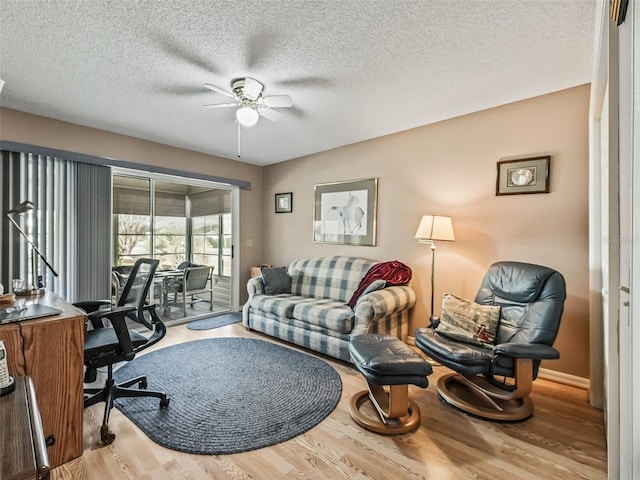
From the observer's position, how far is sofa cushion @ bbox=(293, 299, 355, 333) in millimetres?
3020

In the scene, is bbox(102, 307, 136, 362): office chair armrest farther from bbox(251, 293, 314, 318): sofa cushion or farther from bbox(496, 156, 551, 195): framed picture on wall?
bbox(496, 156, 551, 195): framed picture on wall

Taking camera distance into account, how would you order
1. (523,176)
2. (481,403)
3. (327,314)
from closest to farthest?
(481,403)
(523,176)
(327,314)

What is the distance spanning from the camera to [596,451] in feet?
5.80

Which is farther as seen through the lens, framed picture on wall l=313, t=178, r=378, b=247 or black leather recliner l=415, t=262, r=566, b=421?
framed picture on wall l=313, t=178, r=378, b=247

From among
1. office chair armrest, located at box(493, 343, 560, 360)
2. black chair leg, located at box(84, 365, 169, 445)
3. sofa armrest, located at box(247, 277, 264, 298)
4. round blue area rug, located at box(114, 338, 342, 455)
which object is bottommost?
round blue area rug, located at box(114, 338, 342, 455)

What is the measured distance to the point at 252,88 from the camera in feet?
8.01

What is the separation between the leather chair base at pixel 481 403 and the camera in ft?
6.77

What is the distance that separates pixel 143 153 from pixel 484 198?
4071 mm

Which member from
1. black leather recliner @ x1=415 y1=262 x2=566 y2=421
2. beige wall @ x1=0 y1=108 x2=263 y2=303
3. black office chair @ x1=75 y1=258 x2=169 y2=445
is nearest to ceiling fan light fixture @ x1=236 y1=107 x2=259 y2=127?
black office chair @ x1=75 y1=258 x2=169 y2=445

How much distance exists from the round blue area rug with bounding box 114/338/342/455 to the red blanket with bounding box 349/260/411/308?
0.88 meters

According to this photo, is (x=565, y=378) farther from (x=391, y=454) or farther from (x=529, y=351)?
(x=391, y=454)

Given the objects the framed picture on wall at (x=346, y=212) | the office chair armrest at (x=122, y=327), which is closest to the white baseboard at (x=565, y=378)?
the framed picture on wall at (x=346, y=212)

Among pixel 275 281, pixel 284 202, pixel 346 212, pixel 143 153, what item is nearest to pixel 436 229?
pixel 346 212

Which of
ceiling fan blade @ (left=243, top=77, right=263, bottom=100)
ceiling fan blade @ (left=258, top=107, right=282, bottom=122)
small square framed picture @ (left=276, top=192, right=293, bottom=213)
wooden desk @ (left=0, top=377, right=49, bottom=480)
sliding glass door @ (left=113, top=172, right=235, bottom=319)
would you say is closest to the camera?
wooden desk @ (left=0, top=377, right=49, bottom=480)
